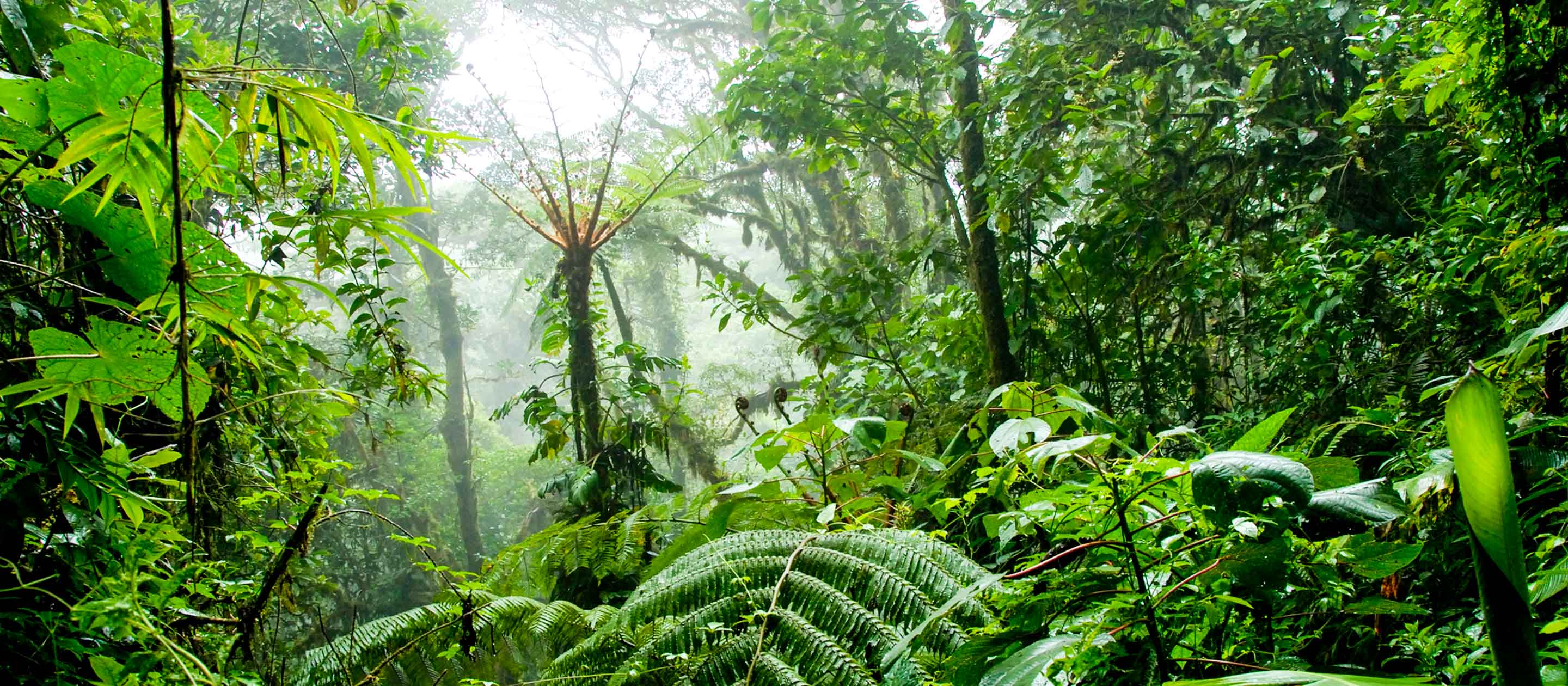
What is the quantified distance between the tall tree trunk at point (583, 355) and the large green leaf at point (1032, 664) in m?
2.55

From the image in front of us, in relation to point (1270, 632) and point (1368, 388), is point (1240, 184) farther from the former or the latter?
point (1270, 632)

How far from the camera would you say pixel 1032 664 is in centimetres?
52

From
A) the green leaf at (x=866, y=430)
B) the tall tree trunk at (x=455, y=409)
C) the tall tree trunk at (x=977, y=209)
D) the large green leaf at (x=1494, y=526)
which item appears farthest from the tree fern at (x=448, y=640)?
the tall tree trunk at (x=455, y=409)

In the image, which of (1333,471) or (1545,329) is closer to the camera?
(1545,329)

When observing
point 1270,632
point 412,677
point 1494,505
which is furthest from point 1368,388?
point 412,677

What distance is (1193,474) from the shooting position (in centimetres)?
54

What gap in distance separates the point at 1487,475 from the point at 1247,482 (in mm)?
228

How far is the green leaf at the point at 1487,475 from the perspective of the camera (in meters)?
0.29

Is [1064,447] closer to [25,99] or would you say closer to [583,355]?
[25,99]

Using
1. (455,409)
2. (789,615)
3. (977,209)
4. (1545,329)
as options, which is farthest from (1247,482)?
(455,409)

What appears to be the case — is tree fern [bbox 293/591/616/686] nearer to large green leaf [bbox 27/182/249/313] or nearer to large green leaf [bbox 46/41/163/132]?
large green leaf [bbox 27/182/249/313]

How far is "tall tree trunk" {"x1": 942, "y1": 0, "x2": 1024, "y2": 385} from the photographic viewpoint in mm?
2508

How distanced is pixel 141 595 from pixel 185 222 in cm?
42

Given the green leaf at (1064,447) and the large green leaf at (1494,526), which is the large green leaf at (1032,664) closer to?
the green leaf at (1064,447)
